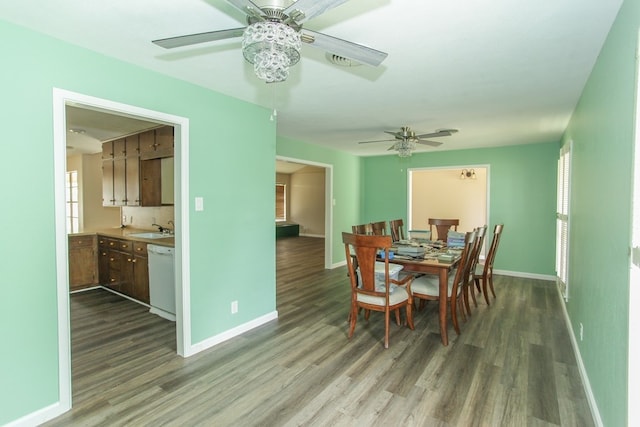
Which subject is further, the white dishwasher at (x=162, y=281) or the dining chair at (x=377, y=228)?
the dining chair at (x=377, y=228)

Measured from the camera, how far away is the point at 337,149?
20.6 ft

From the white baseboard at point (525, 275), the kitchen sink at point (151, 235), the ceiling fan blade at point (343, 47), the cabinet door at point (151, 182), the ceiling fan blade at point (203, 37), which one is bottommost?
the white baseboard at point (525, 275)

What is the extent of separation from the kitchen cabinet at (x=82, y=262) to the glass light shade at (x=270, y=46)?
15.2ft

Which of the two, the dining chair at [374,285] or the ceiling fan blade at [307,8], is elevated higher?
the ceiling fan blade at [307,8]

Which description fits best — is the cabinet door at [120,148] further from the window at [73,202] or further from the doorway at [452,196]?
the doorway at [452,196]

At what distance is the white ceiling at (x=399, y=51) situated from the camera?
5.52ft

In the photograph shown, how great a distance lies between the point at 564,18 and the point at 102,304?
524 cm

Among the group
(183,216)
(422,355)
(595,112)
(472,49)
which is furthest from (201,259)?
(595,112)

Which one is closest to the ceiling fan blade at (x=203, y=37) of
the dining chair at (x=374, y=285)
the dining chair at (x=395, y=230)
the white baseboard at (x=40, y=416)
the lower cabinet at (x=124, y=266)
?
the dining chair at (x=374, y=285)

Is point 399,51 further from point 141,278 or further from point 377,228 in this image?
point 141,278

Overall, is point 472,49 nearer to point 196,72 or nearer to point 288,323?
point 196,72

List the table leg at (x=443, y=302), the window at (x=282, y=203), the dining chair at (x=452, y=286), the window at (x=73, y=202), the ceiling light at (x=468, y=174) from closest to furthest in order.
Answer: the table leg at (x=443, y=302) < the dining chair at (x=452, y=286) < the window at (x=73, y=202) < the ceiling light at (x=468, y=174) < the window at (x=282, y=203)

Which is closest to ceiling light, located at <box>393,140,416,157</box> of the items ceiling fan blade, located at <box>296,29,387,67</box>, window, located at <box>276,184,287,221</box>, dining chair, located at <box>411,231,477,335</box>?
dining chair, located at <box>411,231,477,335</box>

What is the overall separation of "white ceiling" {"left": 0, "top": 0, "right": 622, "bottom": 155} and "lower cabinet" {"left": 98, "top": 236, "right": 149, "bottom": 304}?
8.13ft
